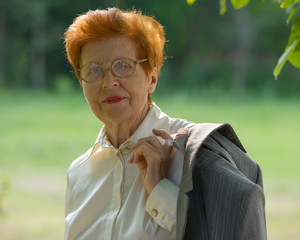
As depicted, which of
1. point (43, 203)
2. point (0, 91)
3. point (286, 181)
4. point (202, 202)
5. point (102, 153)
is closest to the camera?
point (202, 202)

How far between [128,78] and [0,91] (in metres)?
16.9

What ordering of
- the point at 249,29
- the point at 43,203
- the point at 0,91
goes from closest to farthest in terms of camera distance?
the point at 43,203 → the point at 0,91 → the point at 249,29

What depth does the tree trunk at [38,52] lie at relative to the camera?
19.5 m

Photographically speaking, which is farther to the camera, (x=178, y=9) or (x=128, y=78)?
(x=178, y=9)

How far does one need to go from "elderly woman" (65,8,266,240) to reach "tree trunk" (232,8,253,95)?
18801 mm

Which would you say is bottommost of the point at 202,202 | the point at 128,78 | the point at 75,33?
the point at 202,202

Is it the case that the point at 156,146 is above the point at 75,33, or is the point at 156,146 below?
below

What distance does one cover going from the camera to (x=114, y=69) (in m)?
1.34

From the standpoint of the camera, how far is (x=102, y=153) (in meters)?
1.48

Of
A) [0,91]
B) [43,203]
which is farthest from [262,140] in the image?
[0,91]

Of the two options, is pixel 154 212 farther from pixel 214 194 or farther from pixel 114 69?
pixel 114 69

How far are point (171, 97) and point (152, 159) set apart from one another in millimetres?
16412

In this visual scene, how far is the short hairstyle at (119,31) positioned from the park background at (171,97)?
4.78 metres

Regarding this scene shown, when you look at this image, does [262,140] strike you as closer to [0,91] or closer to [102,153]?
[0,91]
